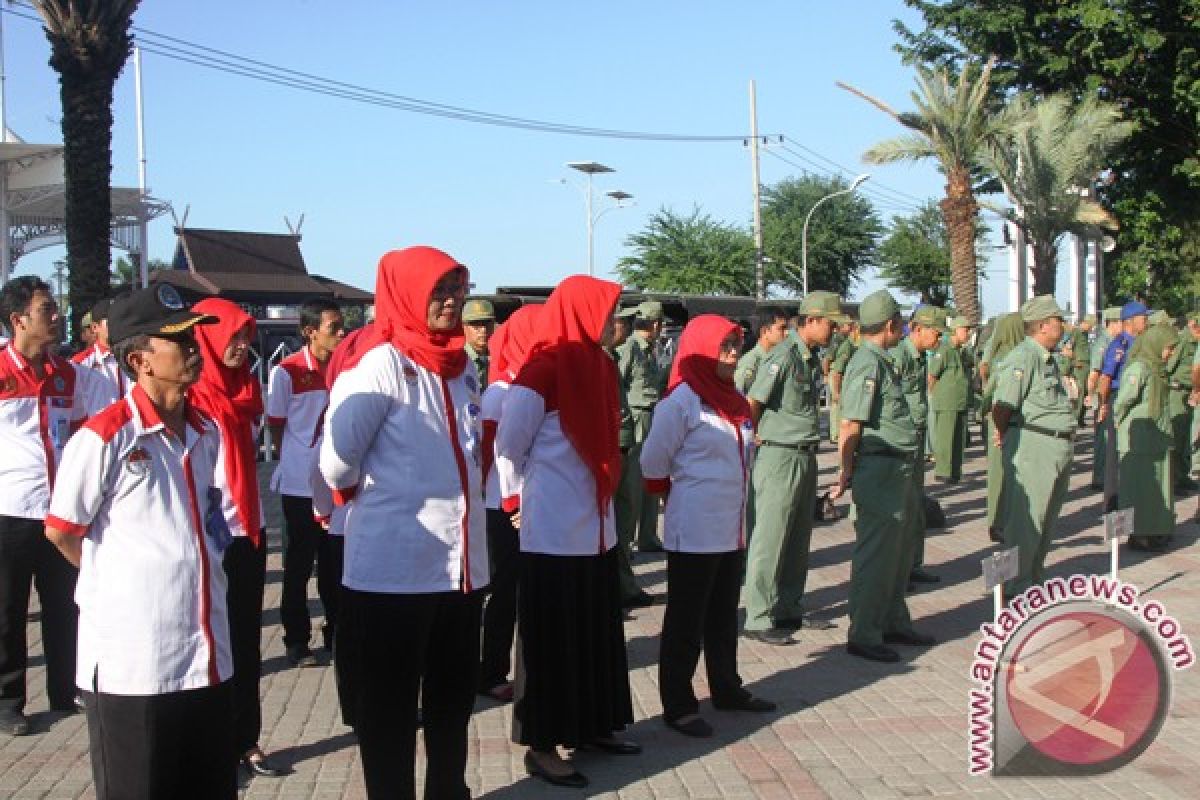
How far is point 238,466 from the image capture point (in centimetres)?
522

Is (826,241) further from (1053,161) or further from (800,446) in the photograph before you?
(800,446)

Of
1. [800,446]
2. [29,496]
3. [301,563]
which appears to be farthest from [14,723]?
[800,446]

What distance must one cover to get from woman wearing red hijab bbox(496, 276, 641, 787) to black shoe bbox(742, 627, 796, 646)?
2706mm

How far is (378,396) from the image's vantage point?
4.29m

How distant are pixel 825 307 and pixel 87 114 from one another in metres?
9.69

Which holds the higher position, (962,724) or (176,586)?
(176,586)

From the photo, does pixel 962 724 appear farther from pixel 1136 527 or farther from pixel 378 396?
pixel 1136 527

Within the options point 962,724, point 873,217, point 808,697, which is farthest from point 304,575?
point 873,217

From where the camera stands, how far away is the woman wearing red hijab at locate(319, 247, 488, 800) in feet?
14.1

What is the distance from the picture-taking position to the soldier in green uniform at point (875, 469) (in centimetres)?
743

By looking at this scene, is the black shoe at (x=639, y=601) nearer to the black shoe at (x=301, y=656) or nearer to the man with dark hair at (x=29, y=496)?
the black shoe at (x=301, y=656)

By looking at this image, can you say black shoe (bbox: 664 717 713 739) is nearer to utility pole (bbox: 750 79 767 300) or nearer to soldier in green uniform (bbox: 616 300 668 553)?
soldier in green uniform (bbox: 616 300 668 553)

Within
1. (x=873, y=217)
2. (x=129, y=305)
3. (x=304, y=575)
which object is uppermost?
(x=873, y=217)

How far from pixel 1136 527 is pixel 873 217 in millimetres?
55093
